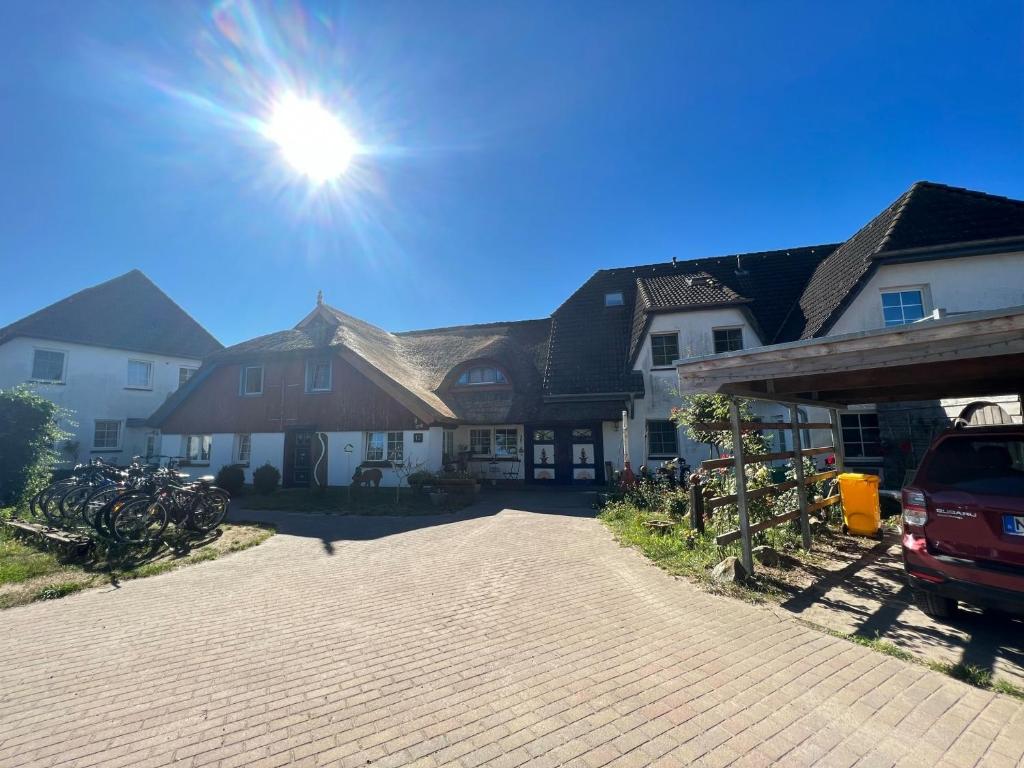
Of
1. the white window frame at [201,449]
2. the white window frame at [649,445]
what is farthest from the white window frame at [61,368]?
the white window frame at [649,445]

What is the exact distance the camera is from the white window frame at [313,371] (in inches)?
750

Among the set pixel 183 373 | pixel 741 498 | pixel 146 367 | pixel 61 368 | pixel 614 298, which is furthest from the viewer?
pixel 183 373

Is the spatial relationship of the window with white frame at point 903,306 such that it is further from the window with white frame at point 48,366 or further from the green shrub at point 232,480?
the window with white frame at point 48,366

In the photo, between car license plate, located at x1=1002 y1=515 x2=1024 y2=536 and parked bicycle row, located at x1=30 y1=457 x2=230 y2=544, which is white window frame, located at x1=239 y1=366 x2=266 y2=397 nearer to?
parked bicycle row, located at x1=30 y1=457 x2=230 y2=544

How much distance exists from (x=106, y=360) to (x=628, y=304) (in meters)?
26.2

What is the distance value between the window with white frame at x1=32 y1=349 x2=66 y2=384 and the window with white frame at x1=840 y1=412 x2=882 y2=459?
3238cm

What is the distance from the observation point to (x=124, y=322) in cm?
2484

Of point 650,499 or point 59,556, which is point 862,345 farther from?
point 59,556

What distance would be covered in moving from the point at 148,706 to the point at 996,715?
19.7 feet

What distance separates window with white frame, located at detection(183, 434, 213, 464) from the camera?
20859mm

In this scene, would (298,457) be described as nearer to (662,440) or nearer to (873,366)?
(662,440)

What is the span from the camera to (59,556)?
7.65m

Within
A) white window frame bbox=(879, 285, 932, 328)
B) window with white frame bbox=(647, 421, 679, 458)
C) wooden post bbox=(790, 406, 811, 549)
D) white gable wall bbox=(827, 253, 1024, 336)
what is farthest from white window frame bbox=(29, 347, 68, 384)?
white window frame bbox=(879, 285, 932, 328)

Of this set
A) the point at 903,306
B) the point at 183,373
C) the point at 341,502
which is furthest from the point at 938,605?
the point at 183,373
